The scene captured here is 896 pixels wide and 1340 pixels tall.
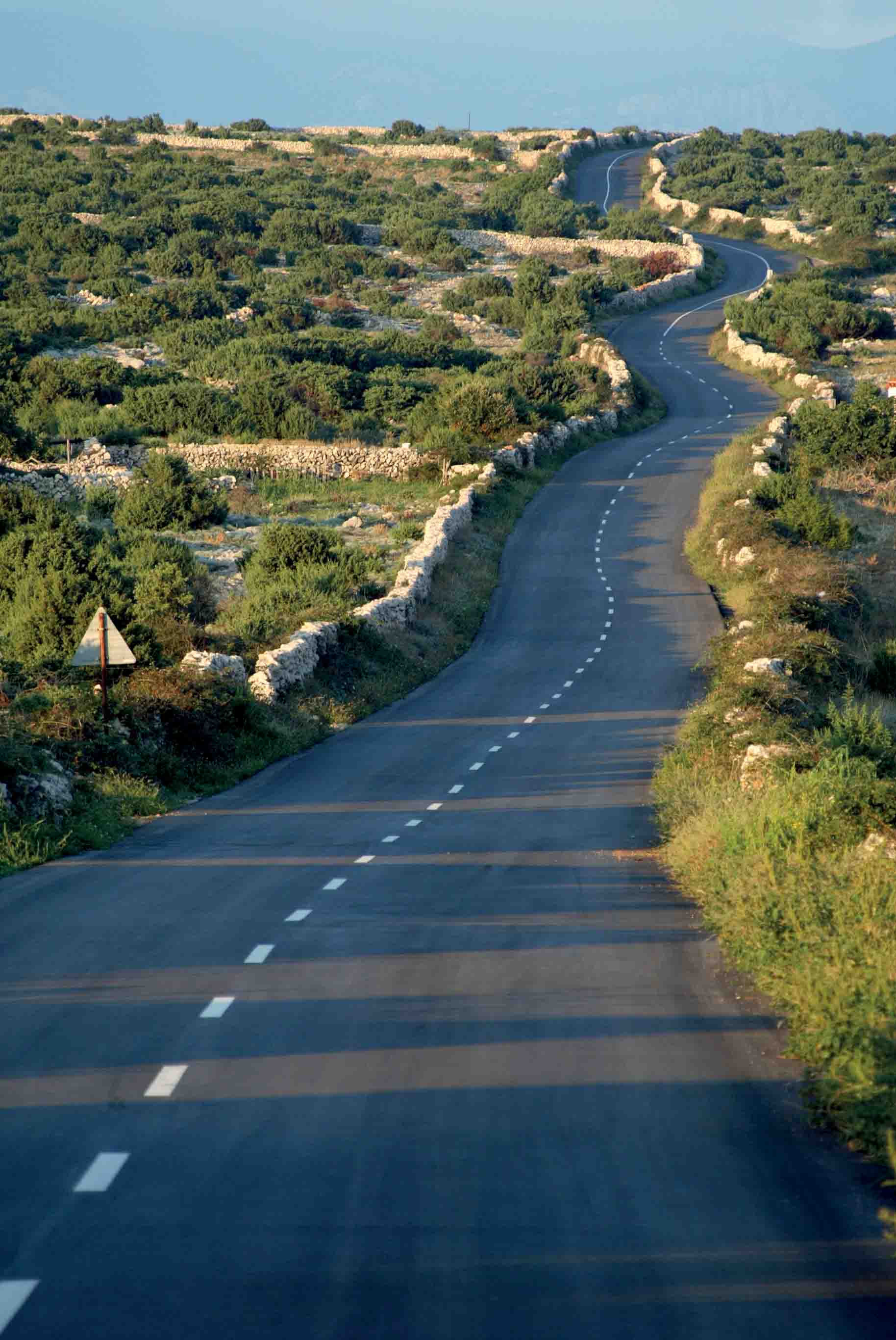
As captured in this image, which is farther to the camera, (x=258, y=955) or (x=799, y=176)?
(x=799, y=176)

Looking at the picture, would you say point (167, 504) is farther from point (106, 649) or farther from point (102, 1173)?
point (102, 1173)

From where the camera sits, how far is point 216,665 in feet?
72.5

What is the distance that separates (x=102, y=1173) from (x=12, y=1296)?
1091mm

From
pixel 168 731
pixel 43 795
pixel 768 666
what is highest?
pixel 43 795

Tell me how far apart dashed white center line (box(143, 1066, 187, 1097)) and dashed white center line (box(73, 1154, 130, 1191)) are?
0.77 meters

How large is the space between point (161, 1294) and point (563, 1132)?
2432 millimetres

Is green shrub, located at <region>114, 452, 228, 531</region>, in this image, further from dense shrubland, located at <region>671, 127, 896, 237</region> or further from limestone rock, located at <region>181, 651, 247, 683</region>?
dense shrubland, located at <region>671, 127, 896, 237</region>

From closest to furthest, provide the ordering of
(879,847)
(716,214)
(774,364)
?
(879,847) → (774,364) → (716,214)

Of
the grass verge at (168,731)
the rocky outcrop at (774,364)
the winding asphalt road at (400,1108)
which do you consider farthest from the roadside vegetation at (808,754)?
the rocky outcrop at (774,364)

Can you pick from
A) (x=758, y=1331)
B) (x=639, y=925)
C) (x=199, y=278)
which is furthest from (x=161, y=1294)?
(x=199, y=278)

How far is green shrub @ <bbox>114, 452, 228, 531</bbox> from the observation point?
126ft

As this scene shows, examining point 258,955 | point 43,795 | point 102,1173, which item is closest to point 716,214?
point 43,795

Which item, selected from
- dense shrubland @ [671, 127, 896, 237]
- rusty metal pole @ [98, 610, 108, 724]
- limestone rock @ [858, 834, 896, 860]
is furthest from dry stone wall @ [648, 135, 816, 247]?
limestone rock @ [858, 834, 896, 860]

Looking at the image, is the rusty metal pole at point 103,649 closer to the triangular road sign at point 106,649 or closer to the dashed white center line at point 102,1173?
the triangular road sign at point 106,649
